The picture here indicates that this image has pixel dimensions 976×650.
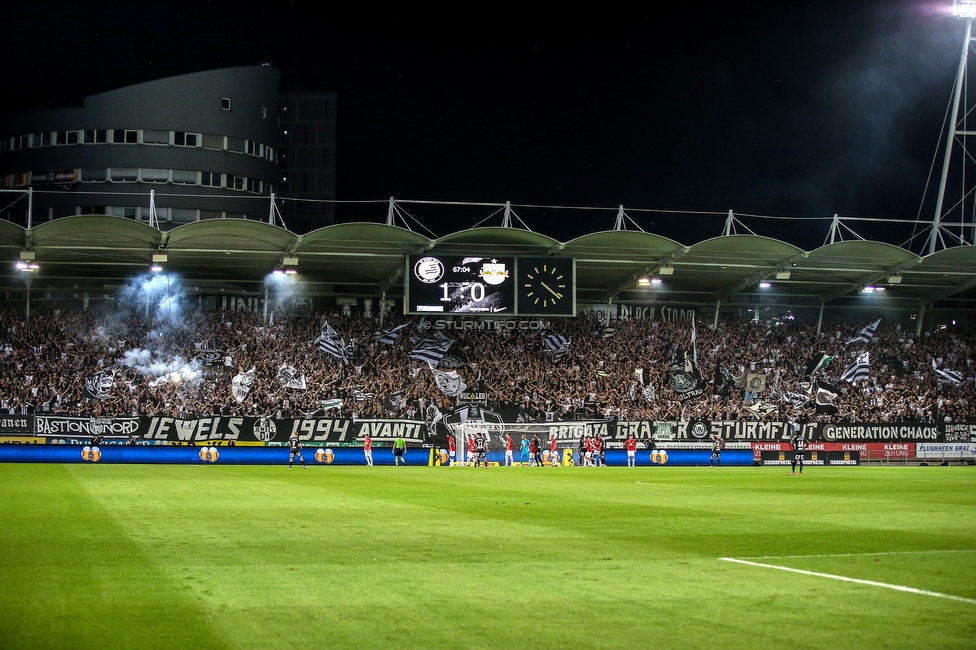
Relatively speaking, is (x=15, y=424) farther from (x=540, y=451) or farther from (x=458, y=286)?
(x=540, y=451)

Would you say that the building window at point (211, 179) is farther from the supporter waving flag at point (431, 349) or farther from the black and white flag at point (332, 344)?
the supporter waving flag at point (431, 349)

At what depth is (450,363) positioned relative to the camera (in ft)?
184

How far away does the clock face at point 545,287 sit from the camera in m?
51.0

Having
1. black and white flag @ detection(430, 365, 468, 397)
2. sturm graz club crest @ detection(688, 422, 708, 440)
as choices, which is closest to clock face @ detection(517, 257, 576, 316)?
black and white flag @ detection(430, 365, 468, 397)

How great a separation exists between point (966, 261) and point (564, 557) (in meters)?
50.9

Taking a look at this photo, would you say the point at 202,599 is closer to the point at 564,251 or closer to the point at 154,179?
the point at 564,251

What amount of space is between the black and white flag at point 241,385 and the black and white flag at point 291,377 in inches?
62.5

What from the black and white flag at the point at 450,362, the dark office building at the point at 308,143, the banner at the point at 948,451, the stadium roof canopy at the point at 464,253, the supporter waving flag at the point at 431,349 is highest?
the dark office building at the point at 308,143

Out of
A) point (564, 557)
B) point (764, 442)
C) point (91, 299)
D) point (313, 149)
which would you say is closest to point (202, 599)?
point (564, 557)

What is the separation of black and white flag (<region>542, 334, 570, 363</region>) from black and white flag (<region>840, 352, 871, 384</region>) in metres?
16.7

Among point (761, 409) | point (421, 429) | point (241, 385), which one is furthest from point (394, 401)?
point (761, 409)

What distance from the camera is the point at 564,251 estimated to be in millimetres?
52031

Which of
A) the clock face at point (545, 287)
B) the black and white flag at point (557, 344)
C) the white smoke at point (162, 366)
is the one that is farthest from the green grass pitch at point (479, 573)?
the black and white flag at point (557, 344)

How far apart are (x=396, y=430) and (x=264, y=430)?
21.5 ft
